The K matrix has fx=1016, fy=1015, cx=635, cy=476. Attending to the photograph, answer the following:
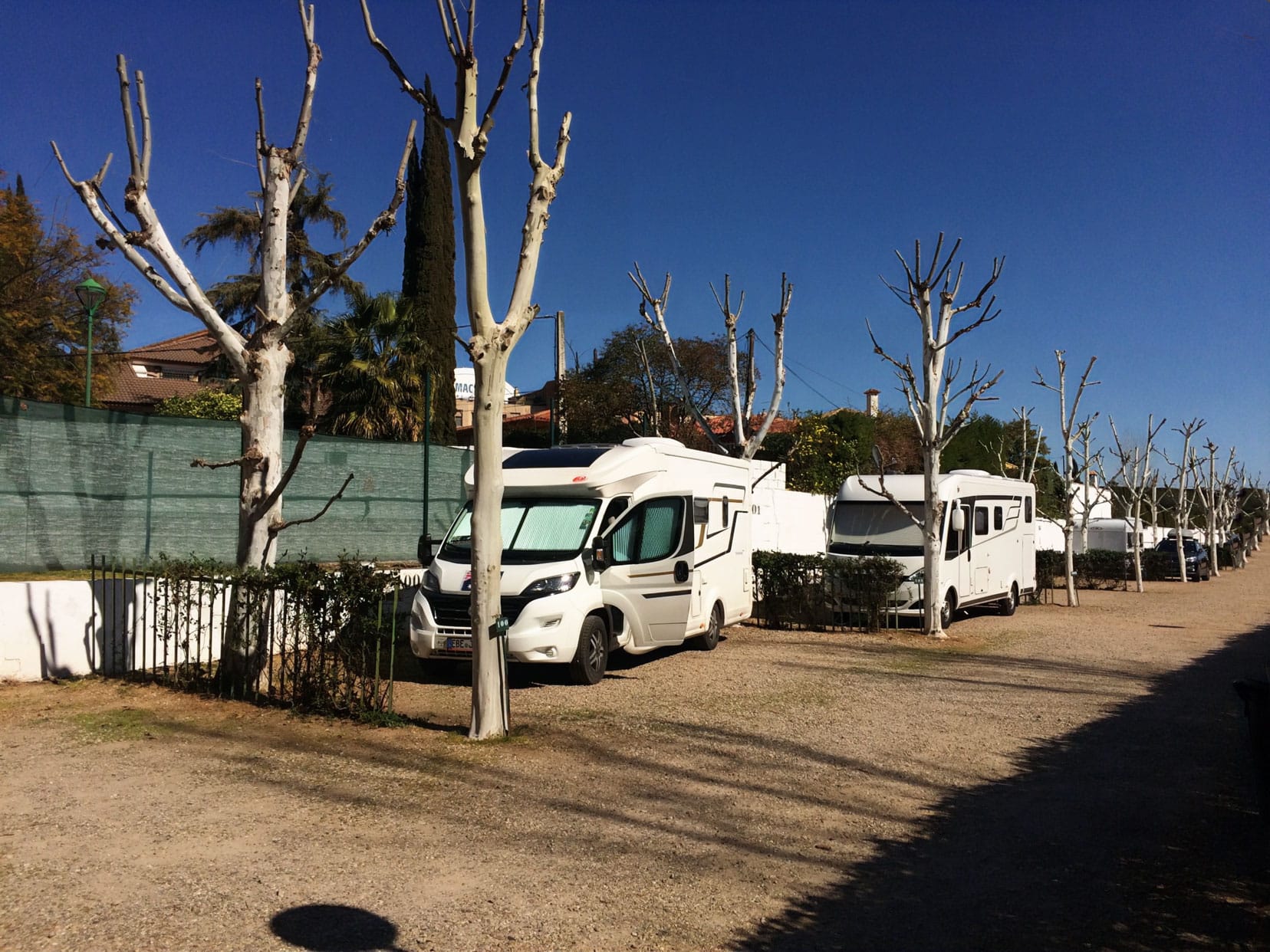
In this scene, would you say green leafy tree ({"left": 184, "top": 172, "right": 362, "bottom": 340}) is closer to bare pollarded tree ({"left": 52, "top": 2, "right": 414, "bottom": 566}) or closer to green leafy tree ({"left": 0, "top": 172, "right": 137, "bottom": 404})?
green leafy tree ({"left": 0, "top": 172, "right": 137, "bottom": 404})

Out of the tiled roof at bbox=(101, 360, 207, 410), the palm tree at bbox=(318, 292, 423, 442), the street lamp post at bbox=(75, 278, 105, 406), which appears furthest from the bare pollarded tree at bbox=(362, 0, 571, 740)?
the tiled roof at bbox=(101, 360, 207, 410)

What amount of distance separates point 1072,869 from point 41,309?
101 ft

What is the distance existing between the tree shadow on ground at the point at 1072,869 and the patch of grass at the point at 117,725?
5641 millimetres

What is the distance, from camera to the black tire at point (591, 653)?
10.4m

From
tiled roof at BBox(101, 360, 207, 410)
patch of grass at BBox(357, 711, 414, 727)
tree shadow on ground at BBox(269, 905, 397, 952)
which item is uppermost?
tiled roof at BBox(101, 360, 207, 410)

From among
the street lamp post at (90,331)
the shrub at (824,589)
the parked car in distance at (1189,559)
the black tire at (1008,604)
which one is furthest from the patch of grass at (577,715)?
the parked car in distance at (1189,559)

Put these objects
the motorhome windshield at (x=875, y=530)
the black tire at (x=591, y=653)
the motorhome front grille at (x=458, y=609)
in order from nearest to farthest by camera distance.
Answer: the motorhome front grille at (x=458, y=609) < the black tire at (x=591, y=653) < the motorhome windshield at (x=875, y=530)

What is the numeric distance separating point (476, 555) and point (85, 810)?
9.90 ft

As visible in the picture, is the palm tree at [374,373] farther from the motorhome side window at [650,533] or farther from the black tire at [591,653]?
the black tire at [591,653]

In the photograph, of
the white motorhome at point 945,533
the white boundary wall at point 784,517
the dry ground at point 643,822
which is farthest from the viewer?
the white boundary wall at point 784,517

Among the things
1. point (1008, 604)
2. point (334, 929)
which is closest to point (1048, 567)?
point (1008, 604)

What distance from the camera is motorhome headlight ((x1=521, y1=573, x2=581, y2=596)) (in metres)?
10.1

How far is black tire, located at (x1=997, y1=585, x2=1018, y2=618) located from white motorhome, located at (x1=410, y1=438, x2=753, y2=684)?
30.2 feet

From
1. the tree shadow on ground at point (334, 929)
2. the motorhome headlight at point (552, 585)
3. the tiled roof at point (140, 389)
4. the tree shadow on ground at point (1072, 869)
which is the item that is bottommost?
the tree shadow on ground at point (334, 929)
